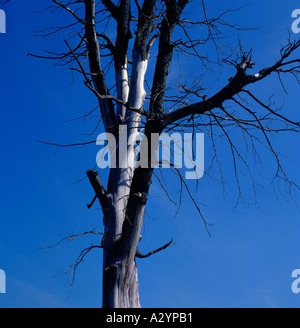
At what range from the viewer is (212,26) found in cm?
412

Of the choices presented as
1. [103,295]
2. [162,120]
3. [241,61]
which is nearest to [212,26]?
[241,61]

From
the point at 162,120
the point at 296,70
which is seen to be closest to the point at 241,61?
the point at 296,70

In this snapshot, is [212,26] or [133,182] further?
[212,26]

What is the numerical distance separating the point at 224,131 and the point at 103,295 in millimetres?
1814

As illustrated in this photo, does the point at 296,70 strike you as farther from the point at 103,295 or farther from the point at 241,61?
the point at 103,295

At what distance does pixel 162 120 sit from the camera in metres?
3.27

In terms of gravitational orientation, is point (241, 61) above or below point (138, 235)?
above
